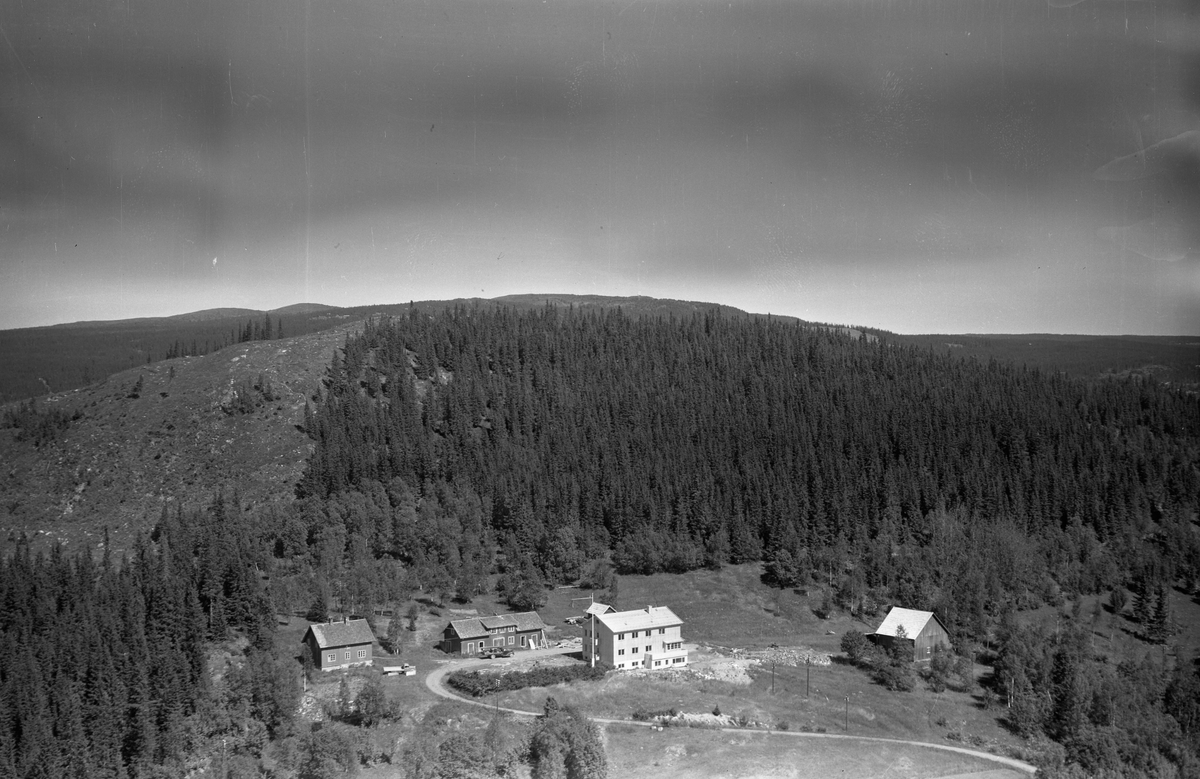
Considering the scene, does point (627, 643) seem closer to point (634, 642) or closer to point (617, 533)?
point (634, 642)

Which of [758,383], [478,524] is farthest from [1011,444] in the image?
[478,524]

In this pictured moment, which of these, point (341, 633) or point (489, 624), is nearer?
point (341, 633)

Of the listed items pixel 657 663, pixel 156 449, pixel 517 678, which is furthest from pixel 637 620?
pixel 156 449

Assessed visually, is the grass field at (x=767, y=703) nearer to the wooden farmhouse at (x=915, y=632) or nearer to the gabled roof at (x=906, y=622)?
the wooden farmhouse at (x=915, y=632)

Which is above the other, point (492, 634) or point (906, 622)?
point (906, 622)

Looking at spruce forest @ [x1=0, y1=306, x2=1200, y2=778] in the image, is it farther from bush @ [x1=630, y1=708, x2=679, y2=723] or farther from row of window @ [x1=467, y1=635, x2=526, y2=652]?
bush @ [x1=630, y1=708, x2=679, y2=723]

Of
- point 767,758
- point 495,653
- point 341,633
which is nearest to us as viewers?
point 767,758

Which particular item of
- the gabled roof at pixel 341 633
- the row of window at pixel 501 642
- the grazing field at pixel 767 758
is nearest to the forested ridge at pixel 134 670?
the gabled roof at pixel 341 633
